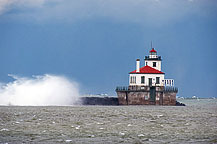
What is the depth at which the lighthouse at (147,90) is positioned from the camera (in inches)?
3393

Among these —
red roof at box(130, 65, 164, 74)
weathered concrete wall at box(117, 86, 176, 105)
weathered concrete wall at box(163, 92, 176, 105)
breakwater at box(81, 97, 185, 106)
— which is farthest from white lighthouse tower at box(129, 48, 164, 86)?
breakwater at box(81, 97, 185, 106)

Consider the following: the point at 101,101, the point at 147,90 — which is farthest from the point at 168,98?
the point at 101,101

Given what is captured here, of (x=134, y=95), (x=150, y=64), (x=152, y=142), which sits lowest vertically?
(x=152, y=142)

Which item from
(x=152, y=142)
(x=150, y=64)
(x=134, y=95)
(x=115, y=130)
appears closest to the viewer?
(x=152, y=142)

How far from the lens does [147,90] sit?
283 feet

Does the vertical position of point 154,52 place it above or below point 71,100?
above

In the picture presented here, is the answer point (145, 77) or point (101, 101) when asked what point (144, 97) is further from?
point (101, 101)

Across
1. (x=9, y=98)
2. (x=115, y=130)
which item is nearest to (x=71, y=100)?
(x=9, y=98)

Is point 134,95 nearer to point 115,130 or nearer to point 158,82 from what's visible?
point 158,82

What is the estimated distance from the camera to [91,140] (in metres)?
28.0

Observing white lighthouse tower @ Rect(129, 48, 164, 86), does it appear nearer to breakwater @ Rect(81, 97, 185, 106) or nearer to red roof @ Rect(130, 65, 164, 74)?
red roof @ Rect(130, 65, 164, 74)

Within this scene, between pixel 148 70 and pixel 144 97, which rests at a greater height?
pixel 148 70

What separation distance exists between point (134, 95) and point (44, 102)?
815 inches

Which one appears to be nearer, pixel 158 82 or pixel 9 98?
pixel 158 82
